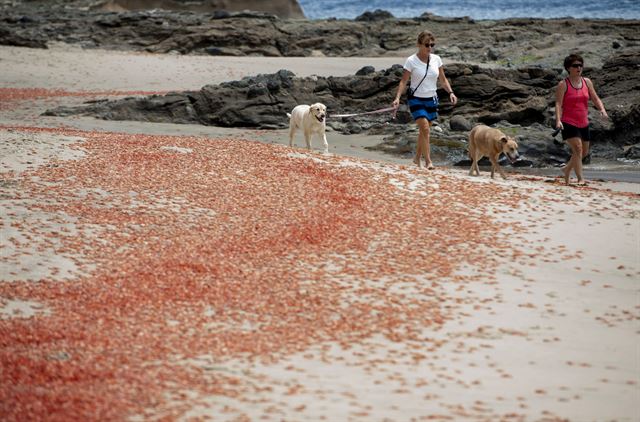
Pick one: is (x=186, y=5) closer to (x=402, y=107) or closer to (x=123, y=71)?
(x=123, y=71)

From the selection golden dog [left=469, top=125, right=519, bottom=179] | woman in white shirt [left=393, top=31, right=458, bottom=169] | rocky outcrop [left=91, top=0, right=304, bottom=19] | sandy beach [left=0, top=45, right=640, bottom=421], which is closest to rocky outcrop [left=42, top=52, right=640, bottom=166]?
golden dog [left=469, top=125, right=519, bottom=179]

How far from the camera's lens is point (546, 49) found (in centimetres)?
3644

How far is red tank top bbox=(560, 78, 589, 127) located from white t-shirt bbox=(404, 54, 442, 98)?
165cm

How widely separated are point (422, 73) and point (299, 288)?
5449 mm

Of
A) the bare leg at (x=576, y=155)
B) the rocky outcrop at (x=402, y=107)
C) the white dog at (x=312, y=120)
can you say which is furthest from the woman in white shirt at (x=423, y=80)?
the rocky outcrop at (x=402, y=107)

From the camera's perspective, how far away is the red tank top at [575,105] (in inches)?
543

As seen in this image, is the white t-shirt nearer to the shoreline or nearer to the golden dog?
the golden dog

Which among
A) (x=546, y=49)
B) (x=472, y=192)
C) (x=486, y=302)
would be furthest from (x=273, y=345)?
(x=546, y=49)

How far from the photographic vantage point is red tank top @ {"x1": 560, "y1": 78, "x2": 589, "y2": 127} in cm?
1379

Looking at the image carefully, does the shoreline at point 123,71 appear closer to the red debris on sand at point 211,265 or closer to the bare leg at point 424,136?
the bare leg at point 424,136

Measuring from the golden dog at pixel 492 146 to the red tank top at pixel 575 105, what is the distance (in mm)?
769

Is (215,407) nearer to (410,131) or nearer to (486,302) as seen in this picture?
(486,302)

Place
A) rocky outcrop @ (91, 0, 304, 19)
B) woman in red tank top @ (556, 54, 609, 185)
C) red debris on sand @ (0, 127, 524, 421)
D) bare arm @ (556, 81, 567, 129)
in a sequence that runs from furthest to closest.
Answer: rocky outcrop @ (91, 0, 304, 19) → woman in red tank top @ (556, 54, 609, 185) → bare arm @ (556, 81, 567, 129) → red debris on sand @ (0, 127, 524, 421)

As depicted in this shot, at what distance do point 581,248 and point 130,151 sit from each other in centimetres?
641
